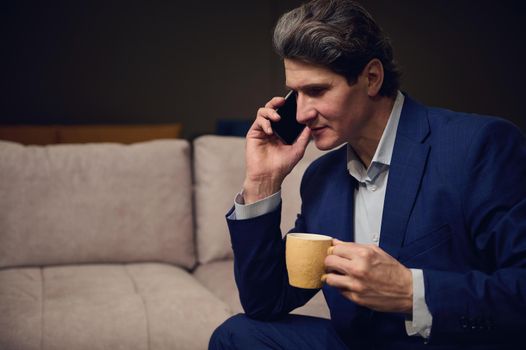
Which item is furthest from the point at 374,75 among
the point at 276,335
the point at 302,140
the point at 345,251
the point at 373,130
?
the point at 276,335

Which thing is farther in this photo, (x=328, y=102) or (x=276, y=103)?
(x=276, y=103)

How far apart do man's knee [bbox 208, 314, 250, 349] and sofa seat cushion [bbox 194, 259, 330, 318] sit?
0.52 metres

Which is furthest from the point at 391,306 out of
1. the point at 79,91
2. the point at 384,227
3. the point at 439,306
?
the point at 79,91

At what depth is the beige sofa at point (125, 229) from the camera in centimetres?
204

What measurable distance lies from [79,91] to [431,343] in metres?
3.17

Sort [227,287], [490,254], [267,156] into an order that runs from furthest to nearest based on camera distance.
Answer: [227,287], [267,156], [490,254]

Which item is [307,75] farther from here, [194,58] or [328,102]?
[194,58]

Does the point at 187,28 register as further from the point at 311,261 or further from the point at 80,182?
the point at 311,261

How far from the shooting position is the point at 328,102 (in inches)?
55.0

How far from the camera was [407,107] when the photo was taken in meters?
1.41

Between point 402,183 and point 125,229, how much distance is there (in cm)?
141

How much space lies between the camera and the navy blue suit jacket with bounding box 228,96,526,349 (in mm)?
1145

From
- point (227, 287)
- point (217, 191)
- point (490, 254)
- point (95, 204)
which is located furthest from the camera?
point (217, 191)

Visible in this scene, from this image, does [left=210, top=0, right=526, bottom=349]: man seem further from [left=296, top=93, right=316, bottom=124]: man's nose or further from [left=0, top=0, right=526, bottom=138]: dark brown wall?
[left=0, top=0, right=526, bottom=138]: dark brown wall
